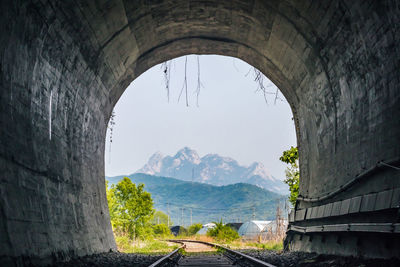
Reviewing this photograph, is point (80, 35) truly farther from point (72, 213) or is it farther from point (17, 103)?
point (72, 213)

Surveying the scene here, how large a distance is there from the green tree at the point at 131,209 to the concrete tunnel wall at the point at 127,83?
14240 millimetres

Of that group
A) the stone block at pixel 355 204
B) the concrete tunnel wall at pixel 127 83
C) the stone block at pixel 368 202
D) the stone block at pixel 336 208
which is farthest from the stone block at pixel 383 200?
the stone block at pixel 336 208

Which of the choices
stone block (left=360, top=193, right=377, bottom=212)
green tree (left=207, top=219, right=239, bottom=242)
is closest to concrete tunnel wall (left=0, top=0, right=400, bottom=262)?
stone block (left=360, top=193, right=377, bottom=212)

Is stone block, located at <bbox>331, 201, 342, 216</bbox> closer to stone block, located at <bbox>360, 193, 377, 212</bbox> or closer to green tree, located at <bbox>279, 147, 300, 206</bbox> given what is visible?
stone block, located at <bbox>360, 193, 377, 212</bbox>

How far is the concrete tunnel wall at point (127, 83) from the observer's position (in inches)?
243

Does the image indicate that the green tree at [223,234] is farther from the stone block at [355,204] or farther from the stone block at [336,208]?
the stone block at [355,204]

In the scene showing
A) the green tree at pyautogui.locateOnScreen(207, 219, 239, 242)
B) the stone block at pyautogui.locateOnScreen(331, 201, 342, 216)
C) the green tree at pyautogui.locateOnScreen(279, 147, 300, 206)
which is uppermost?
the green tree at pyautogui.locateOnScreen(279, 147, 300, 206)

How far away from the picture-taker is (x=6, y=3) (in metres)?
5.63

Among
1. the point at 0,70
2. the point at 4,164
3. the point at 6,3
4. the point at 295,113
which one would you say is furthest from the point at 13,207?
the point at 295,113

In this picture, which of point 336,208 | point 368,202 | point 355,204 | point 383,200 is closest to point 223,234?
point 336,208

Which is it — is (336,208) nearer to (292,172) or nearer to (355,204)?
(355,204)

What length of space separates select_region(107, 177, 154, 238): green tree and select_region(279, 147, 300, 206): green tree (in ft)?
33.0

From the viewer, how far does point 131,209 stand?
26750 mm

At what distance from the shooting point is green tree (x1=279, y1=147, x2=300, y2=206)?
19.5m
